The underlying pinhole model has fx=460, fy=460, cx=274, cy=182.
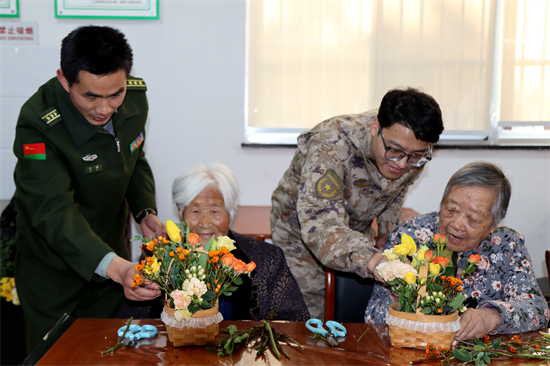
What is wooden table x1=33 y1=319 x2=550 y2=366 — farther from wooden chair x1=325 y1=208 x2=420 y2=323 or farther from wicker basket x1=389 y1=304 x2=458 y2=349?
wooden chair x1=325 y1=208 x2=420 y2=323

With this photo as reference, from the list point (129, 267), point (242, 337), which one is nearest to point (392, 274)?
point (242, 337)

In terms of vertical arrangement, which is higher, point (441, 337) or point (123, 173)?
point (123, 173)

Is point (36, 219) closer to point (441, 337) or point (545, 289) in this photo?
point (441, 337)

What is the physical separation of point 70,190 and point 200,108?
1715 mm

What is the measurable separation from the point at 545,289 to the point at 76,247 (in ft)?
11.7

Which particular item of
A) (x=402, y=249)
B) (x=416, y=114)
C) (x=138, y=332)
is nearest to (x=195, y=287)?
(x=138, y=332)

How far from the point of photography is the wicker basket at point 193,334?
1.37 metres

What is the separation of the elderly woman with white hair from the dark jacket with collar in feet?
1.17

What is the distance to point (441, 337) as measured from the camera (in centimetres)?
136

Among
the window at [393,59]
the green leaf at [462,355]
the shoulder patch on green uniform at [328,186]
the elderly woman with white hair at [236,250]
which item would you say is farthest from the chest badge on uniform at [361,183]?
the window at [393,59]

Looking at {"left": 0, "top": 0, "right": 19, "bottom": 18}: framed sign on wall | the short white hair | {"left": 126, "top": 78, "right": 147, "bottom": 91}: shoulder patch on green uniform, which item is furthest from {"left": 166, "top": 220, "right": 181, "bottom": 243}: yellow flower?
{"left": 0, "top": 0, "right": 19, "bottom": 18}: framed sign on wall

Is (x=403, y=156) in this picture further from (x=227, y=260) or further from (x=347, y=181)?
(x=227, y=260)

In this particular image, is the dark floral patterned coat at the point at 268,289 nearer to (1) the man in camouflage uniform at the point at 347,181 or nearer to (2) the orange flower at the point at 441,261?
(1) the man in camouflage uniform at the point at 347,181

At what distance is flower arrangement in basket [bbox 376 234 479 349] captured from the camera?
4.42 ft
